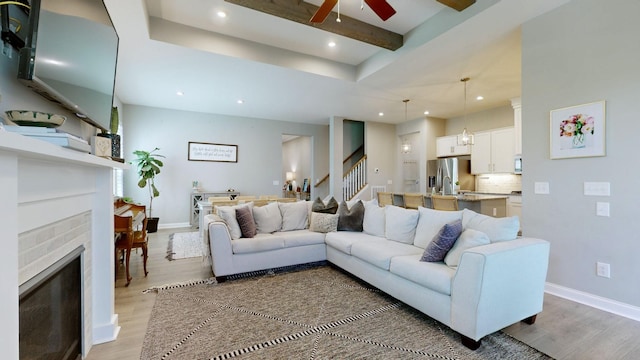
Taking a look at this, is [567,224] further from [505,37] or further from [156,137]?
[156,137]

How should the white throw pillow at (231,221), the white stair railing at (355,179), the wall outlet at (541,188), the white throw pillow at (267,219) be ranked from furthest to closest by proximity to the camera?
the white stair railing at (355,179) < the white throw pillow at (267,219) < the white throw pillow at (231,221) < the wall outlet at (541,188)

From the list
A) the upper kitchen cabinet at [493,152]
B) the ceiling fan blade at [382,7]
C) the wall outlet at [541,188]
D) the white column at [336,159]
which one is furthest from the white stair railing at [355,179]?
the ceiling fan blade at [382,7]

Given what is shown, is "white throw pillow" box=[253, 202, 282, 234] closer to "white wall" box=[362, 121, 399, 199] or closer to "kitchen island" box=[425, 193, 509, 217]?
"kitchen island" box=[425, 193, 509, 217]

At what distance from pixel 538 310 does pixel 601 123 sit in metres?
1.80

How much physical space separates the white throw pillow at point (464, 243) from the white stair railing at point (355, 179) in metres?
5.30

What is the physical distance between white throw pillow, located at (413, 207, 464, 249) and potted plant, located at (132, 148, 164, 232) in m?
5.32

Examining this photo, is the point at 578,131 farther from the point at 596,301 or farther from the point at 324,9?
the point at 324,9

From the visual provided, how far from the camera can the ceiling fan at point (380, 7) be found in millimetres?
2359

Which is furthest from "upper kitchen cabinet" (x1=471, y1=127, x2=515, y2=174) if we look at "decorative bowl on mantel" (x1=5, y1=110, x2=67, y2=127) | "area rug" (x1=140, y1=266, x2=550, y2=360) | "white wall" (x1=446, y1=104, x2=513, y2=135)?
"decorative bowl on mantel" (x1=5, y1=110, x2=67, y2=127)

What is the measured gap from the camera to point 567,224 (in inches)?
105

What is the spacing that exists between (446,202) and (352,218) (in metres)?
1.68

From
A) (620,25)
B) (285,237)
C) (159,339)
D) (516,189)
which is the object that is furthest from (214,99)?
(516,189)

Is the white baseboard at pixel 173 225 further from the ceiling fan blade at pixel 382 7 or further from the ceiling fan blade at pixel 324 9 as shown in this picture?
the ceiling fan blade at pixel 382 7

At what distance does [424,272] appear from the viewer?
216 cm
